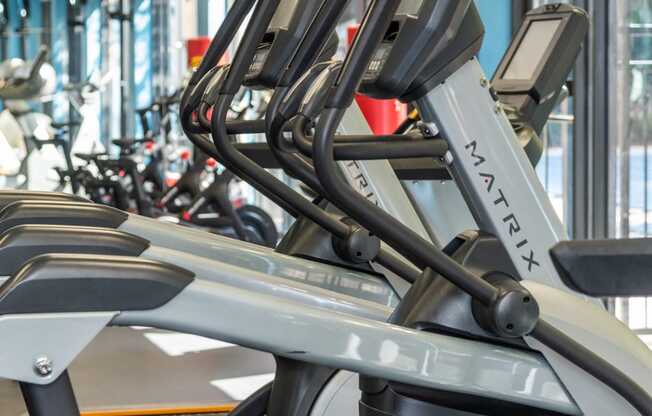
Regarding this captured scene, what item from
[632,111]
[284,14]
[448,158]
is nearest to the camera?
[448,158]

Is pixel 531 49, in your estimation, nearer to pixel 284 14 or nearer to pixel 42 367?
pixel 284 14

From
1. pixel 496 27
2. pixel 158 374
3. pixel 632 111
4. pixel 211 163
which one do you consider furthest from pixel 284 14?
pixel 211 163

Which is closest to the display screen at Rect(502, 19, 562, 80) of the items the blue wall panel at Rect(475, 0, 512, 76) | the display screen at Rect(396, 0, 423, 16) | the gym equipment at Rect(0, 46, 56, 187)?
the display screen at Rect(396, 0, 423, 16)

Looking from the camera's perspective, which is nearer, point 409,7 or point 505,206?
point 409,7

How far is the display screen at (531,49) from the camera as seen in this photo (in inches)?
114

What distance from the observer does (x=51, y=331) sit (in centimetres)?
149

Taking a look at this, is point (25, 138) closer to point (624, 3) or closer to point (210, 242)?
point (624, 3)

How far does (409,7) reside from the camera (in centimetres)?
184

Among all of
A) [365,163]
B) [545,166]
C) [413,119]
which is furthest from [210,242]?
[545,166]

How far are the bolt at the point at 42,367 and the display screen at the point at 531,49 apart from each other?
177cm

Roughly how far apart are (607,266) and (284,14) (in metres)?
1.09

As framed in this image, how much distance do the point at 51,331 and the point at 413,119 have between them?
2.20 meters

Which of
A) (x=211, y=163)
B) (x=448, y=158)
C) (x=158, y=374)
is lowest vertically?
(x=158, y=374)

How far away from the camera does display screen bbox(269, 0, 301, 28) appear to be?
2.40m
